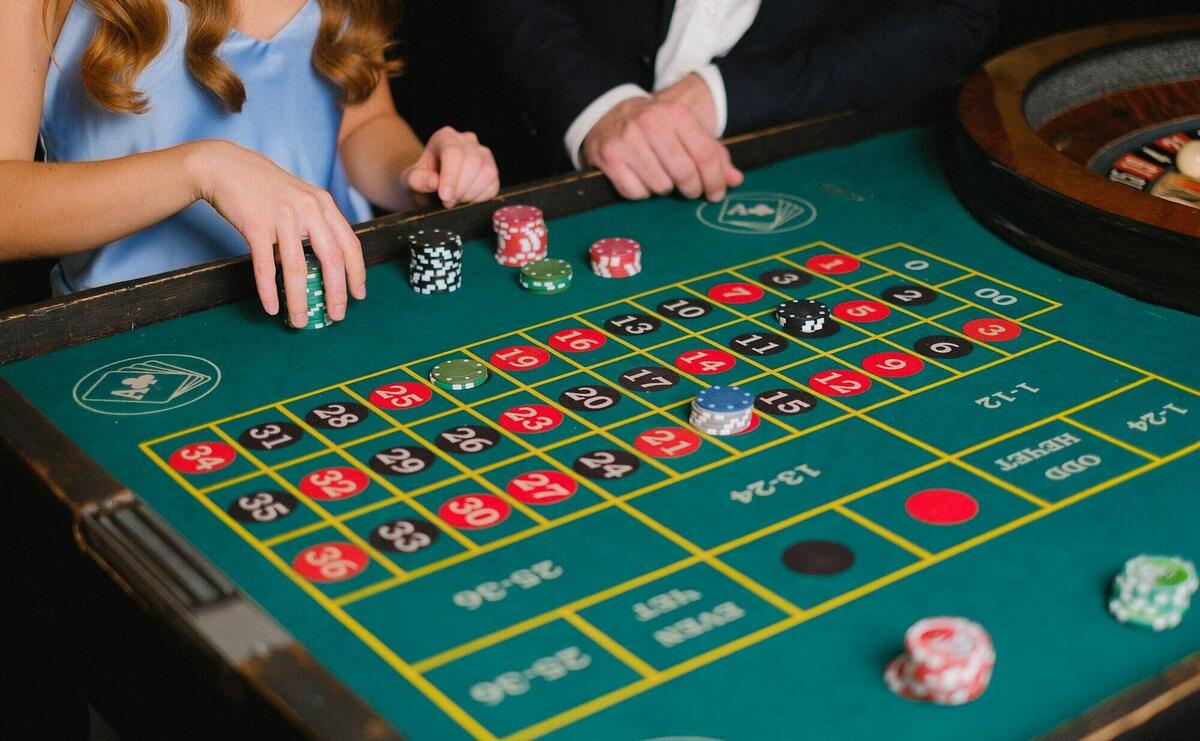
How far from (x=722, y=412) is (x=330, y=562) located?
487 millimetres

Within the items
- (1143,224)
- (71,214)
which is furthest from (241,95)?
(1143,224)

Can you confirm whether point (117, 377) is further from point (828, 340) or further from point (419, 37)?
point (419, 37)

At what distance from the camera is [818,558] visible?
125cm

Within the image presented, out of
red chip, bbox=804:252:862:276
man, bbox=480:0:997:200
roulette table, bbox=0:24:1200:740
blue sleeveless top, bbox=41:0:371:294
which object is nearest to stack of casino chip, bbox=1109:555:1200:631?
roulette table, bbox=0:24:1200:740

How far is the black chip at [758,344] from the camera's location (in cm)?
172

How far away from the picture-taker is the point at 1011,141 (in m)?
2.17

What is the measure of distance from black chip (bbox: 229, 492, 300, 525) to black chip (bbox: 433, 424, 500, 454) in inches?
7.6

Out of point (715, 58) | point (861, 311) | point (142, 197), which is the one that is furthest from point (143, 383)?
point (715, 58)

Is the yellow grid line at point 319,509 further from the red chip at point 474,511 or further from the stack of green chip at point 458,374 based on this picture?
the stack of green chip at point 458,374

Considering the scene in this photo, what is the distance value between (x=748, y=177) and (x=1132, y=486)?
1150mm

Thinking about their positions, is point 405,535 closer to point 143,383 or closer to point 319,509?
point 319,509

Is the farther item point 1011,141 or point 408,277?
point 1011,141

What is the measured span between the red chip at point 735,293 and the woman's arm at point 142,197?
520mm

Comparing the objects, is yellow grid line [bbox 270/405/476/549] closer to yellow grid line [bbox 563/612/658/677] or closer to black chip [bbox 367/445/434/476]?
black chip [bbox 367/445/434/476]
